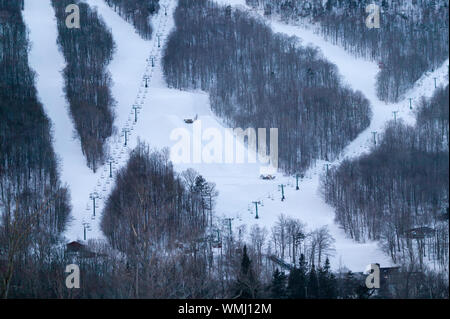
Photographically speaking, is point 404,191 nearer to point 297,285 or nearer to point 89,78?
point 297,285

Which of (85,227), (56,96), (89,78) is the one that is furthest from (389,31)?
(85,227)

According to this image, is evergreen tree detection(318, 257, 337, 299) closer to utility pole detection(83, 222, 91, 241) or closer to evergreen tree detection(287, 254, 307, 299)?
evergreen tree detection(287, 254, 307, 299)

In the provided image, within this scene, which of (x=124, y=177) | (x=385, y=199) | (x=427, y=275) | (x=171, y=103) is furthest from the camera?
(x=171, y=103)

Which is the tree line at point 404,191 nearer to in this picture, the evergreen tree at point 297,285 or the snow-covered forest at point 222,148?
the snow-covered forest at point 222,148

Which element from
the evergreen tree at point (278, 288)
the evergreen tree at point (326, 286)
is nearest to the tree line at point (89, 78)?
the evergreen tree at point (278, 288)
